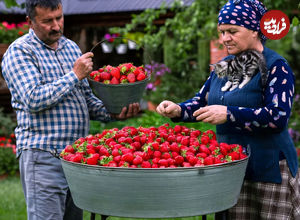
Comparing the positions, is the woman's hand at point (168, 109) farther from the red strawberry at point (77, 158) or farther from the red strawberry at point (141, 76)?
the red strawberry at point (77, 158)

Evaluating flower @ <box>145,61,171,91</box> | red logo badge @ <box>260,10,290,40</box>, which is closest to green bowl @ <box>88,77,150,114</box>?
red logo badge @ <box>260,10,290,40</box>

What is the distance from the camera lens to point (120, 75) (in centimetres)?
257

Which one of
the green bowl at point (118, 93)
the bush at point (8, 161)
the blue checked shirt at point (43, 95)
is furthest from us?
the bush at point (8, 161)

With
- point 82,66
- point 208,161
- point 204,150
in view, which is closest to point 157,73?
point 82,66

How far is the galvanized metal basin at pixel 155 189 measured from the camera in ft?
6.11

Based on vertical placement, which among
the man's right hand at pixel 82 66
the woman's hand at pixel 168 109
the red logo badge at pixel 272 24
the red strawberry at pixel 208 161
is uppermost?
the red logo badge at pixel 272 24

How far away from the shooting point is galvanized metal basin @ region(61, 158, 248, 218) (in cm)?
186

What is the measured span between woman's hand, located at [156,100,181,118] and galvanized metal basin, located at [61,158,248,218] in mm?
568

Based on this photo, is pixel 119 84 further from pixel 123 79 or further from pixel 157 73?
pixel 157 73

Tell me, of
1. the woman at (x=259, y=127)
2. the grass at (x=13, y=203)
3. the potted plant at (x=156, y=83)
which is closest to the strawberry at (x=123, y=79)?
the woman at (x=259, y=127)

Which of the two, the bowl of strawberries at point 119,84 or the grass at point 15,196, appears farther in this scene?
the grass at point 15,196

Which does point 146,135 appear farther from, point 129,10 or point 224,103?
point 129,10

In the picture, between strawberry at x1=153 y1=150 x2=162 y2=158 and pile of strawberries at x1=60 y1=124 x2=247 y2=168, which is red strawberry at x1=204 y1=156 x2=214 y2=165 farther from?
strawberry at x1=153 y1=150 x2=162 y2=158

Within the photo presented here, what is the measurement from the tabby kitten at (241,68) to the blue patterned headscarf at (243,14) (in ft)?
0.48
